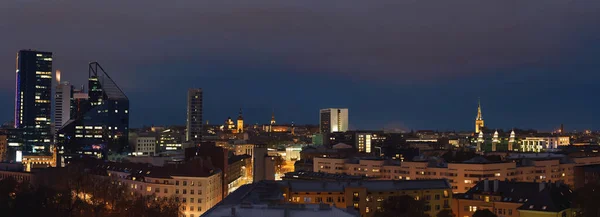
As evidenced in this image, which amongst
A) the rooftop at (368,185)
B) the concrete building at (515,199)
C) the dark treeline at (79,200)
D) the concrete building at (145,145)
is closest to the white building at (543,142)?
the concrete building at (145,145)

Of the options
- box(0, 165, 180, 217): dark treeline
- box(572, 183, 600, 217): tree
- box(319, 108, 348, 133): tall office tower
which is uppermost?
box(319, 108, 348, 133): tall office tower

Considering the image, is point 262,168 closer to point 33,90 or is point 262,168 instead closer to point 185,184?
point 185,184

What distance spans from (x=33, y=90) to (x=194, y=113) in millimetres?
36022

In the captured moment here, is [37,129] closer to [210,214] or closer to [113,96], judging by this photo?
[113,96]

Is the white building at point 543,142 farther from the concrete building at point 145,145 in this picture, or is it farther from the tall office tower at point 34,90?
the tall office tower at point 34,90

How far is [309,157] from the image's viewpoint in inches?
3915

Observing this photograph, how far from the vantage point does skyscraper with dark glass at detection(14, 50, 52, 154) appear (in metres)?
138

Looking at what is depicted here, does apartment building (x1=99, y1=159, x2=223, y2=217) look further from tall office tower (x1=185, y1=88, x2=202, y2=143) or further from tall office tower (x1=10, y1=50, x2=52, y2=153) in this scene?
tall office tower (x1=185, y1=88, x2=202, y2=143)

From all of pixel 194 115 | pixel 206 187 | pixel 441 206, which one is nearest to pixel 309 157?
pixel 206 187

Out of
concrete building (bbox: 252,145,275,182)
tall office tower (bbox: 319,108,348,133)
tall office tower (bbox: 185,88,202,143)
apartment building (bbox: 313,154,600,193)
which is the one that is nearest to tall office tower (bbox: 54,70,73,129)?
tall office tower (bbox: 185,88,202,143)

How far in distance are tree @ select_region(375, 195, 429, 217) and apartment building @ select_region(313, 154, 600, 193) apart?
24.0 metres

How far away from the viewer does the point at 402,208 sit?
37.2 metres

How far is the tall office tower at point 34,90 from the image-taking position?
13838 centimetres

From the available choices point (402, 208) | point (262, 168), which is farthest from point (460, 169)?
point (402, 208)
